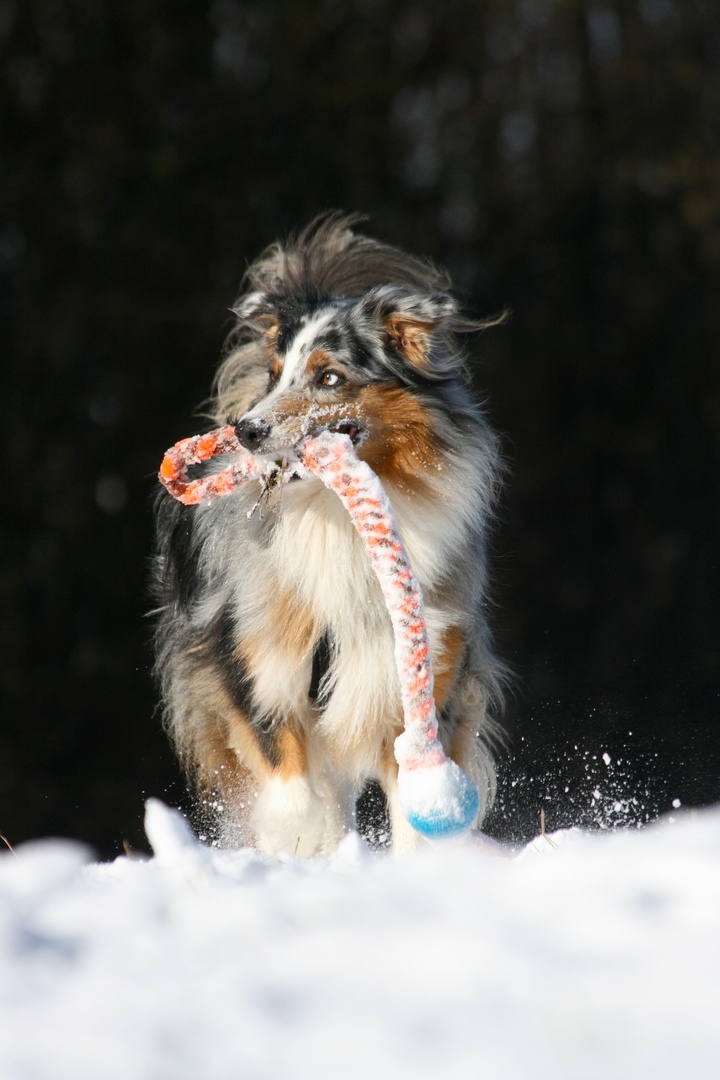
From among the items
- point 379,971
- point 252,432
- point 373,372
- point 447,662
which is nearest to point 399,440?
point 373,372

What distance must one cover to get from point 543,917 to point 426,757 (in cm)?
83

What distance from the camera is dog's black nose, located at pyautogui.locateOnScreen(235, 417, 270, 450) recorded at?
244cm

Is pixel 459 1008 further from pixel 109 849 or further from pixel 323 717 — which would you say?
pixel 109 849

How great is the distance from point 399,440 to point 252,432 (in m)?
0.49

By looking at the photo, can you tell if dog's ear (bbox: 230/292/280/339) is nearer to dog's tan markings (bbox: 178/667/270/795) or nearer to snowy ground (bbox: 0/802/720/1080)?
dog's tan markings (bbox: 178/667/270/795)

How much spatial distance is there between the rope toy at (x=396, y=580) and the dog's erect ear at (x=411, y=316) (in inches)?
20.2

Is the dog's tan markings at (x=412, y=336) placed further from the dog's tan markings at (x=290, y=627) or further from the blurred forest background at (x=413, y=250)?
the blurred forest background at (x=413, y=250)

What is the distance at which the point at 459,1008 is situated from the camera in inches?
37.0

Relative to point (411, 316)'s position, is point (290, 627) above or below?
below

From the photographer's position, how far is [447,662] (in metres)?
2.79

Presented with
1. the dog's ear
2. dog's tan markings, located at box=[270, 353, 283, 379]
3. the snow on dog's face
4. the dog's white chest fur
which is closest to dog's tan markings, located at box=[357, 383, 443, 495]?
the snow on dog's face

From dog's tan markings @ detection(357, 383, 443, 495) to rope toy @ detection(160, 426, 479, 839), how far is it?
27 cm

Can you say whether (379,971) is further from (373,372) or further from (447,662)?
(373,372)

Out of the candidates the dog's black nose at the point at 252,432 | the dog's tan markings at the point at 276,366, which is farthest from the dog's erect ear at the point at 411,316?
the dog's black nose at the point at 252,432
